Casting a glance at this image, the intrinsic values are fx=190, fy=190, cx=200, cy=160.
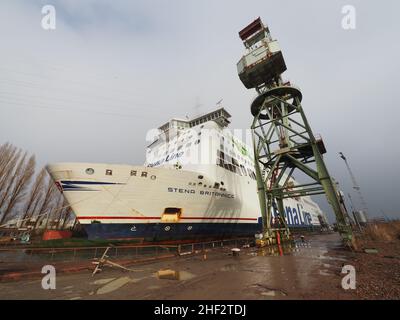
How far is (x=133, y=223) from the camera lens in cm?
1225

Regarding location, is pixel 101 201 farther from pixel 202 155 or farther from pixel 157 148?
pixel 157 148

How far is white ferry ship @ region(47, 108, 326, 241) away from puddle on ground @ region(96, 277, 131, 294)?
568 cm

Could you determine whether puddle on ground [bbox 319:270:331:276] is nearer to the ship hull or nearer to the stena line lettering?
the ship hull

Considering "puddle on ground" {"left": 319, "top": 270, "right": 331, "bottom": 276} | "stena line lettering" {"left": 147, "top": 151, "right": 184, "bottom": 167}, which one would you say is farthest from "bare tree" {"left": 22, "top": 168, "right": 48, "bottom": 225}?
"puddle on ground" {"left": 319, "top": 270, "right": 331, "bottom": 276}

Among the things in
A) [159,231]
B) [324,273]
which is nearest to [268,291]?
[324,273]

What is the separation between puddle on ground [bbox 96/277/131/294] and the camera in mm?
5601

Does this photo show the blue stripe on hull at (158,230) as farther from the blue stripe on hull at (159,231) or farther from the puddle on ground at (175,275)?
the puddle on ground at (175,275)

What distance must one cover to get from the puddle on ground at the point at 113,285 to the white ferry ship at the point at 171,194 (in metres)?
5.68


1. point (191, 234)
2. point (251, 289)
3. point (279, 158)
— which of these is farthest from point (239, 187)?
point (251, 289)

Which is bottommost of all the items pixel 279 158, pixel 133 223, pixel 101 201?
pixel 133 223

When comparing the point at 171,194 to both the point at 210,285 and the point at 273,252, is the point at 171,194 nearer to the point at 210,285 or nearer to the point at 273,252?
the point at 273,252

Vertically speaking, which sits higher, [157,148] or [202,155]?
[157,148]

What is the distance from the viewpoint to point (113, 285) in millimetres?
6105

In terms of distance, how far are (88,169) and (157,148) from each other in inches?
526
